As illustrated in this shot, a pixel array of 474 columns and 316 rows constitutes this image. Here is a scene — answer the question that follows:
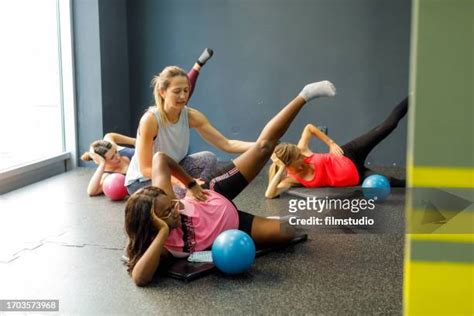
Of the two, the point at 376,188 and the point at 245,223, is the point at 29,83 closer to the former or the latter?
the point at 245,223

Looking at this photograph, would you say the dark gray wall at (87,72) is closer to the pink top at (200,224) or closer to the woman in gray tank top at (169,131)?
the woman in gray tank top at (169,131)

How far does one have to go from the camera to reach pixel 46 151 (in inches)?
238

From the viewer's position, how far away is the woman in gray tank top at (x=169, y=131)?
12.0ft

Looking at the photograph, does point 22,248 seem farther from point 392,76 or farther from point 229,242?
point 392,76

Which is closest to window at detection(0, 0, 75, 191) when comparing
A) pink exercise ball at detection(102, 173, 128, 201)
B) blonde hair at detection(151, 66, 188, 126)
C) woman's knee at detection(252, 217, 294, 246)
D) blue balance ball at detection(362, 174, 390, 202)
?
pink exercise ball at detection(102, 173, 128, 201)

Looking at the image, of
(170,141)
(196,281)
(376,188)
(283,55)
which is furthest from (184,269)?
(283,55)

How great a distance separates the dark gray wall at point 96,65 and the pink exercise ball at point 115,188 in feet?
5.02

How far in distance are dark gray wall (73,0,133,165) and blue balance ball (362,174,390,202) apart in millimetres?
3037

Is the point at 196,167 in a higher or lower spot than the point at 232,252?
higher

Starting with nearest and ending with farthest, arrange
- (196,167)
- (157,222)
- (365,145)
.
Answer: (157,222) → (196,167) → (365,145)

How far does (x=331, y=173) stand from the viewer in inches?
185

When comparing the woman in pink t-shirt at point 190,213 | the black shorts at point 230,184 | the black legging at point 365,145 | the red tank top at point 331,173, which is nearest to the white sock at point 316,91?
the woman in pink t-shirt at point 190,213

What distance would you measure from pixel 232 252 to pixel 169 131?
51.4 inches

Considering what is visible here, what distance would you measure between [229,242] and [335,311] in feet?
2.20
